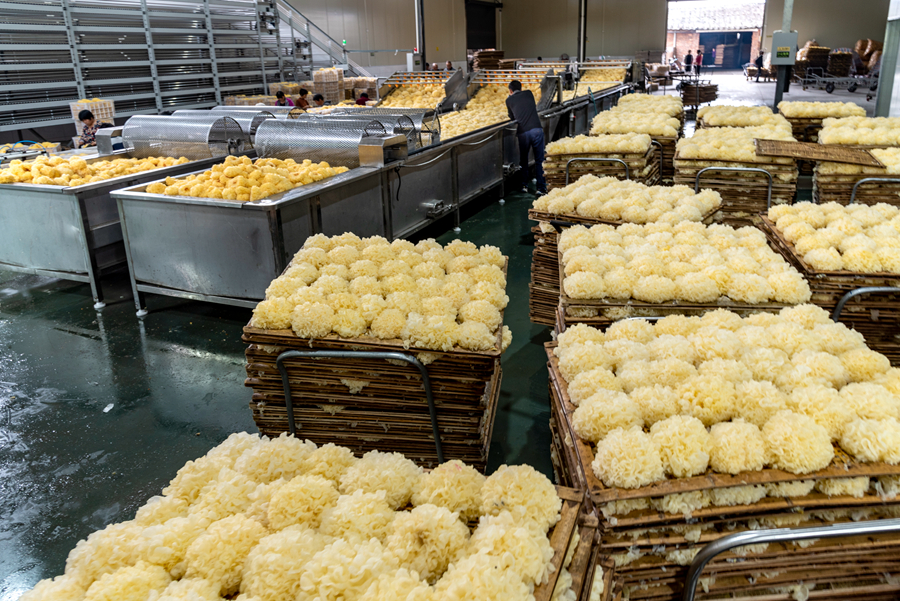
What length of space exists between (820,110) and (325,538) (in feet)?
29.9

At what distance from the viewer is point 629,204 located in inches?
173

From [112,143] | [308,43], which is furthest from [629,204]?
[308,43]

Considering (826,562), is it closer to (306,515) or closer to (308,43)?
(306,515)

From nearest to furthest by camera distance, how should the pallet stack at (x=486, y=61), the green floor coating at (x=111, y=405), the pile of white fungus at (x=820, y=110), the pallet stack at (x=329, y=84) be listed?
the green floor coating at (x=111, y=405) < the pile of white fungus at (x=820, y=110) < the pallet stack at (x=329, y=84) < the pallet stack at (x=486, y=61)

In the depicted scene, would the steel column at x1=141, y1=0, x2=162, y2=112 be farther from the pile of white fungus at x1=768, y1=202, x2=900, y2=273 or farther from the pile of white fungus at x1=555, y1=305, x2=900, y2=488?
the pile of white fungus at x1=555, y1=305, x2=900, y2=488

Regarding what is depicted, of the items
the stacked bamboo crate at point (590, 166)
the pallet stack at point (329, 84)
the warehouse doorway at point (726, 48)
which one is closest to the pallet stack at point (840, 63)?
the pallet stack at point (329, 84)

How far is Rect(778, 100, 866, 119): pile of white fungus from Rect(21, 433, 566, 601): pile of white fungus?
848 centimetres

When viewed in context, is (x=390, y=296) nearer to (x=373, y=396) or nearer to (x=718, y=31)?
(x=373, y=396)

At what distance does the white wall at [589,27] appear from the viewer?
26828 millimetres

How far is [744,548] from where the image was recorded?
1.88m

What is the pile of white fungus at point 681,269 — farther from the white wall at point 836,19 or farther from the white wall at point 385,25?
the white wall at point 836,19

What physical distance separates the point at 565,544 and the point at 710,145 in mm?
5277

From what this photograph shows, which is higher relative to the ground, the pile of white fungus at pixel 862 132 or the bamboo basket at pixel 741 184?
the pile of white fungus at pixel 862 132

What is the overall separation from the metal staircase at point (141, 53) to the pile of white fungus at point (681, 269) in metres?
9.30
